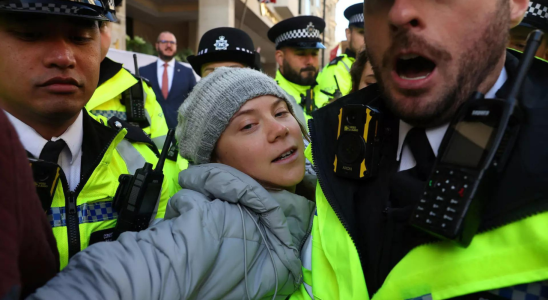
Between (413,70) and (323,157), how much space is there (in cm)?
47

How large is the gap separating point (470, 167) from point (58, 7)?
1.46 metres

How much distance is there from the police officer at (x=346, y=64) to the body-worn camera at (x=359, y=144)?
12.7ft

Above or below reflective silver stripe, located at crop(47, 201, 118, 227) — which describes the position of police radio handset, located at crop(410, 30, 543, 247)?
above

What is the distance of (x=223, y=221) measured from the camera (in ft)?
4.84

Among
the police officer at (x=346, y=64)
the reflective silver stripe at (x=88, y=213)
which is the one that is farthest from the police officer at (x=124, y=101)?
the police officer at (x=346, y=64)

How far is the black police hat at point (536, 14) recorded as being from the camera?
214 centimetres

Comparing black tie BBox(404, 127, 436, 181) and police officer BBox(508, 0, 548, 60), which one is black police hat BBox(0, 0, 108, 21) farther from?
police officer BBox(508, 0, 548, 60)

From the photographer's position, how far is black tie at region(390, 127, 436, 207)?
1178 millimetres

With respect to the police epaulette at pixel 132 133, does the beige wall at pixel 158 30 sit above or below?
below

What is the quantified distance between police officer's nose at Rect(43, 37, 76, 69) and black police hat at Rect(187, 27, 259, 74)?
2.44m

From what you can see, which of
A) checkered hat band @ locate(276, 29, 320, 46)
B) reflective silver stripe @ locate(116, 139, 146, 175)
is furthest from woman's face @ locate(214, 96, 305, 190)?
checkered hat band @ locate(276, 29, 320, 46)

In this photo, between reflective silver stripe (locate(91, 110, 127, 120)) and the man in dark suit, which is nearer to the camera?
reflective silver stripe (locate(91, 110, 127, 120))

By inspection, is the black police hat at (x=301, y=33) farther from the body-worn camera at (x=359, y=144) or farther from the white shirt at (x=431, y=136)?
the white shirt at (x=431, y=136)

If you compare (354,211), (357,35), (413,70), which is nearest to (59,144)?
(354,211)
